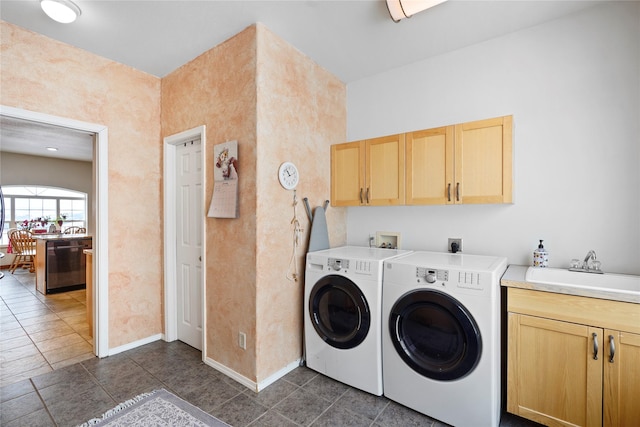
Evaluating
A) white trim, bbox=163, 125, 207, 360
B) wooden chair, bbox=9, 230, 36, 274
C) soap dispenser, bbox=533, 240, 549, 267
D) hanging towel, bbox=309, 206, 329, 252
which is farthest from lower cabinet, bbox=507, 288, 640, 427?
wooden chair, bbox=9, 230, 36, 274

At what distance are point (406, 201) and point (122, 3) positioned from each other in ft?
8.17

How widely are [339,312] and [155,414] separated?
138cm

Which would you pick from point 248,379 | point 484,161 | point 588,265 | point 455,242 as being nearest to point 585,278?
point 588,265

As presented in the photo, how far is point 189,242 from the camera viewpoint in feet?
9.74

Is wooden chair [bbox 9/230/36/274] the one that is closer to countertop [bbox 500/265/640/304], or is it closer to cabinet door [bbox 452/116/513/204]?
cabinet door [bbox 452/116/513/204]

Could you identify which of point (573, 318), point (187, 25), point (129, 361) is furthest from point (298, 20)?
point (129, 361)

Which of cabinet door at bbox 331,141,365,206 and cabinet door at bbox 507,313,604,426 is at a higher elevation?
cabinet door at bbox 331,141,365,206

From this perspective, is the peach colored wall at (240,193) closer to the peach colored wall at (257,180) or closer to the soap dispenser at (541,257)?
the peach colored wall at (257,180)

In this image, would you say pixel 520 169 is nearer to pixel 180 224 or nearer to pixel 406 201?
pixel 406 201

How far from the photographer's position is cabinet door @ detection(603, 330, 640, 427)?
1.50 m

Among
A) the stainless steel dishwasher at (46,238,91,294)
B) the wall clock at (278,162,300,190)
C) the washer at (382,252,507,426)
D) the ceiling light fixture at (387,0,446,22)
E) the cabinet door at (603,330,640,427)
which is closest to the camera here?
the cabinet door at (603,330,640,427)

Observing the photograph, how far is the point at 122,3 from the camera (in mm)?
1994

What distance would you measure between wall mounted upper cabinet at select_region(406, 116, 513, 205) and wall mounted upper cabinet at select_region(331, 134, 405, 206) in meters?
0.10

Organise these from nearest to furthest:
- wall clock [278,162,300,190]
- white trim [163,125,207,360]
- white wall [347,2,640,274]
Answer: white wall [347,2,640,274], wall clock [278,162,300,190], white trim [163,125,207,360]
